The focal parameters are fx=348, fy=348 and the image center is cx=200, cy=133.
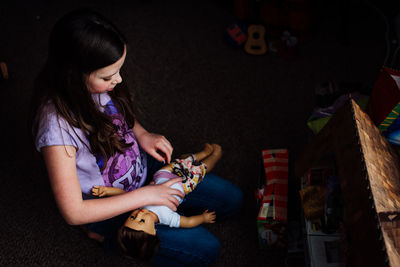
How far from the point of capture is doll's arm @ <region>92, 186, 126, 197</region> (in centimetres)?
94

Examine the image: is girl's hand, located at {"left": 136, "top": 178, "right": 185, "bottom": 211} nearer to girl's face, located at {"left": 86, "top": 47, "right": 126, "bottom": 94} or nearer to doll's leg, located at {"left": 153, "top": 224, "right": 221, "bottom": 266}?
doll's leg, located at {"left": 153, "top": 224, "right": 221, "bottom": 266}

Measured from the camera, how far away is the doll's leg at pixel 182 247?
101 cm

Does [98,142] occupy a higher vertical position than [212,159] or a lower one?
lower

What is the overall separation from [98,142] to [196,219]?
42cm

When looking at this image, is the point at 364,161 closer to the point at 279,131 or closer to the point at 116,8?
the point at 279,131

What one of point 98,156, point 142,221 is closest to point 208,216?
point 142,221

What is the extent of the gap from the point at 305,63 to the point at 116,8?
118 cm

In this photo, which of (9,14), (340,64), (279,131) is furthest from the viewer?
(9,14)

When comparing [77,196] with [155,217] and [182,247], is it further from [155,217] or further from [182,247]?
[182,247]

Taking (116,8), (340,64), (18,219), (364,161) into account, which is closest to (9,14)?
(116,8)

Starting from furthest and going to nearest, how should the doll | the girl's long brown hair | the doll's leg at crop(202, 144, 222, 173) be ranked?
1. the doll's leg at crop(202, 144, 222, 173)
2. the doll
3. the girl's long brown hair

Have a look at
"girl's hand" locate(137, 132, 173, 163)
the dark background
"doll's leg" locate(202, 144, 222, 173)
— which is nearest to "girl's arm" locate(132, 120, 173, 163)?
"girl's hand" locate(137, 132, 173, 163)

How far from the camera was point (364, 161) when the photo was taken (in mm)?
708

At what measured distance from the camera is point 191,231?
107 centimetres
